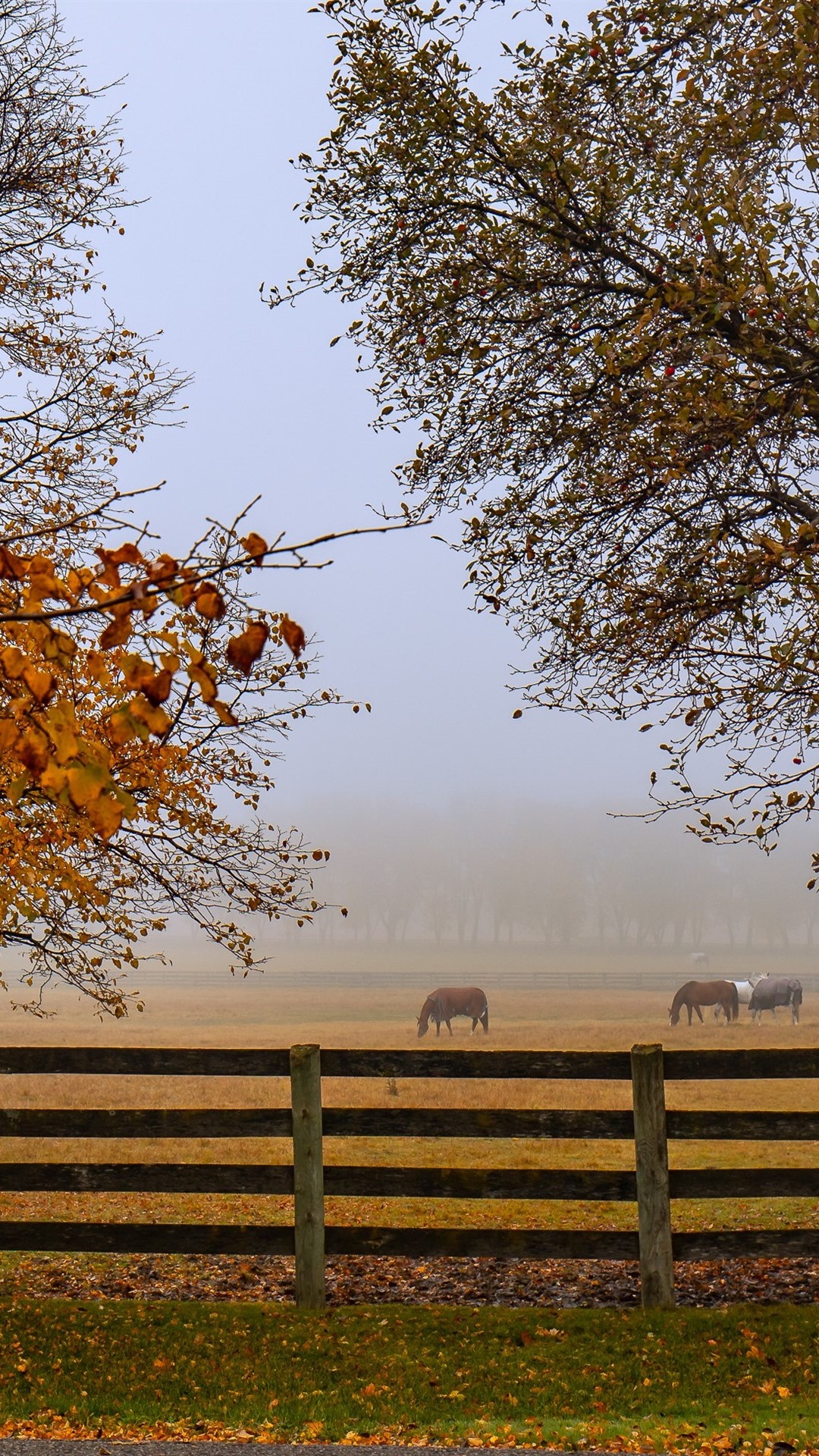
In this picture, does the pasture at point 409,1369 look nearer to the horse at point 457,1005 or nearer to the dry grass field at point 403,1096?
the dry grass field at point 403,1096

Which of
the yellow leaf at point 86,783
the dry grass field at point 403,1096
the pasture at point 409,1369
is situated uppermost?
the yellow leaf at point 86,783

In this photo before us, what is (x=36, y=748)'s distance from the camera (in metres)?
3.58

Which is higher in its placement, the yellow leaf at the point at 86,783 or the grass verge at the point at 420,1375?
the yellow leaf at the point at 86,783

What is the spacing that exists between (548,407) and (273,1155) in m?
13.4

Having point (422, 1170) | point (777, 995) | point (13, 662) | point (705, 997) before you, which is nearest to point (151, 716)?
point (13, 662)

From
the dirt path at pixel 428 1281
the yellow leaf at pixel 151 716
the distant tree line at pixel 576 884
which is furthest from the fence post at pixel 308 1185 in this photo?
the distant tree line at pixel 576 884

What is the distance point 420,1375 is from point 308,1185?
1738mm

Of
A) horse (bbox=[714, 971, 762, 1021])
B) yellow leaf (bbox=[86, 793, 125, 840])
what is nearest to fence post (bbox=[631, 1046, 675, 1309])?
yellow leaf (bbox=[86, 793, 125, 840])

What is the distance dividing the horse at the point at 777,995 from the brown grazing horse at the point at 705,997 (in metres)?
1.13

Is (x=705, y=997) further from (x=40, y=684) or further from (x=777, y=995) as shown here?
(x=40, y=684)

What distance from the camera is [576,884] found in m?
115

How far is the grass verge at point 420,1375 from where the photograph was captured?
6.31m

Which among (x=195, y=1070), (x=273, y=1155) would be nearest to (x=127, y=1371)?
(x=195, y=1070)

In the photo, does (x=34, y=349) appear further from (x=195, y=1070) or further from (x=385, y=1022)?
(x=385, y=1022)
